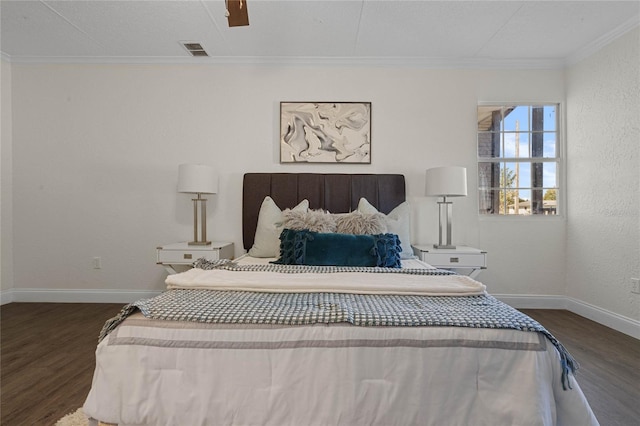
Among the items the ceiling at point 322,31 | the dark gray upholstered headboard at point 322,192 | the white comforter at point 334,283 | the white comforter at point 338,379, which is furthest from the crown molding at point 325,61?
the white comforter at point 338,379

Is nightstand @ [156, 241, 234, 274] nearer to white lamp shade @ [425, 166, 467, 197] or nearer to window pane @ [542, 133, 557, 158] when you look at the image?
white lamp shade @ [425, 166, 467, 197]

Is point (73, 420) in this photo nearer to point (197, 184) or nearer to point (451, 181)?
point (197, 184)

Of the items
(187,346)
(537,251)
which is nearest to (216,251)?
(187,346)

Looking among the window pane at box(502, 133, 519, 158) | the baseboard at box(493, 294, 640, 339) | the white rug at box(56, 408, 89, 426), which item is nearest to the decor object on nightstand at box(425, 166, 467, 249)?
the window pane at box(502, 133, 519, 158)

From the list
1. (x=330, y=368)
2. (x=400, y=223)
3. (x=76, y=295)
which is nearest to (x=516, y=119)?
(x=400, y=223)

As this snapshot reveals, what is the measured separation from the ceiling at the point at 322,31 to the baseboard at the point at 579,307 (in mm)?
2410

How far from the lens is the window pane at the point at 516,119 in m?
3.67

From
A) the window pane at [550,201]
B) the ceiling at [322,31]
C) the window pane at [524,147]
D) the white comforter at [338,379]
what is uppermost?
the ceiling at [322,31]

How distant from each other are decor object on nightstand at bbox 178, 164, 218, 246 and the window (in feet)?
9.18

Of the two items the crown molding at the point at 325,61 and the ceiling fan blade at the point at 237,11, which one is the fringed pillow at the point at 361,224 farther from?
the crown molding at the point at 325,61

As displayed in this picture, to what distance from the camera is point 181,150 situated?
143 inches

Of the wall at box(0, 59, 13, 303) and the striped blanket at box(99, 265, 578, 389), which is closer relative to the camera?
the striped blanket at box(99, 265, 578, 389)

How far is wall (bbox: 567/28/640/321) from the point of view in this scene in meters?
2.84

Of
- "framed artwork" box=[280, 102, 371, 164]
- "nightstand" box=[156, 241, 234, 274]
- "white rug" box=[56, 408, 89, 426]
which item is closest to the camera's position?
"white rug" box=[56, 408, 89, 426]
